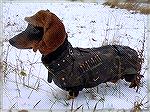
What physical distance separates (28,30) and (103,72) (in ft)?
2.39

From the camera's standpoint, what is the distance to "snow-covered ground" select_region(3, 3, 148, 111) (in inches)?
129

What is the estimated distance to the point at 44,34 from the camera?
119 inches

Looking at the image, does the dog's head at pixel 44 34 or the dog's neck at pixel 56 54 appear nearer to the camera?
the dog's head at pixel 44 34

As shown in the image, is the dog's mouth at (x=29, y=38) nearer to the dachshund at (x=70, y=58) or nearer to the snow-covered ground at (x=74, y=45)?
the dachshund at (x=70, y=58)

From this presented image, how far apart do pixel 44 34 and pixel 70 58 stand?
34 cm

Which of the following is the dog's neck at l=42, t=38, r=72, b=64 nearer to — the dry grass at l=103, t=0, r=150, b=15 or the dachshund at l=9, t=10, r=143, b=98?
the dachshund at l=9, t=10, r=143, b=98

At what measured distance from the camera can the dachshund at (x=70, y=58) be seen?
10.0 feet

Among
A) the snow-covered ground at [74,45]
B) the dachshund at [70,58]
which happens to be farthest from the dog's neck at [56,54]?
the snow-covered ground at [74,45]

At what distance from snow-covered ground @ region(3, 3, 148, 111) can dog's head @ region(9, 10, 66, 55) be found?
19.0 inches

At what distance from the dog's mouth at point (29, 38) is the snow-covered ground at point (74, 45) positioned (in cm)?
48

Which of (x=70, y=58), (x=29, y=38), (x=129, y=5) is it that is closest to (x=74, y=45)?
(x=70, y=58)

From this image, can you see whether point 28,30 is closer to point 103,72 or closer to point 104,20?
point 103,72

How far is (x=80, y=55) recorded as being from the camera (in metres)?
3.30

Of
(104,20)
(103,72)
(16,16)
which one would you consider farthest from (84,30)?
(103,72)
